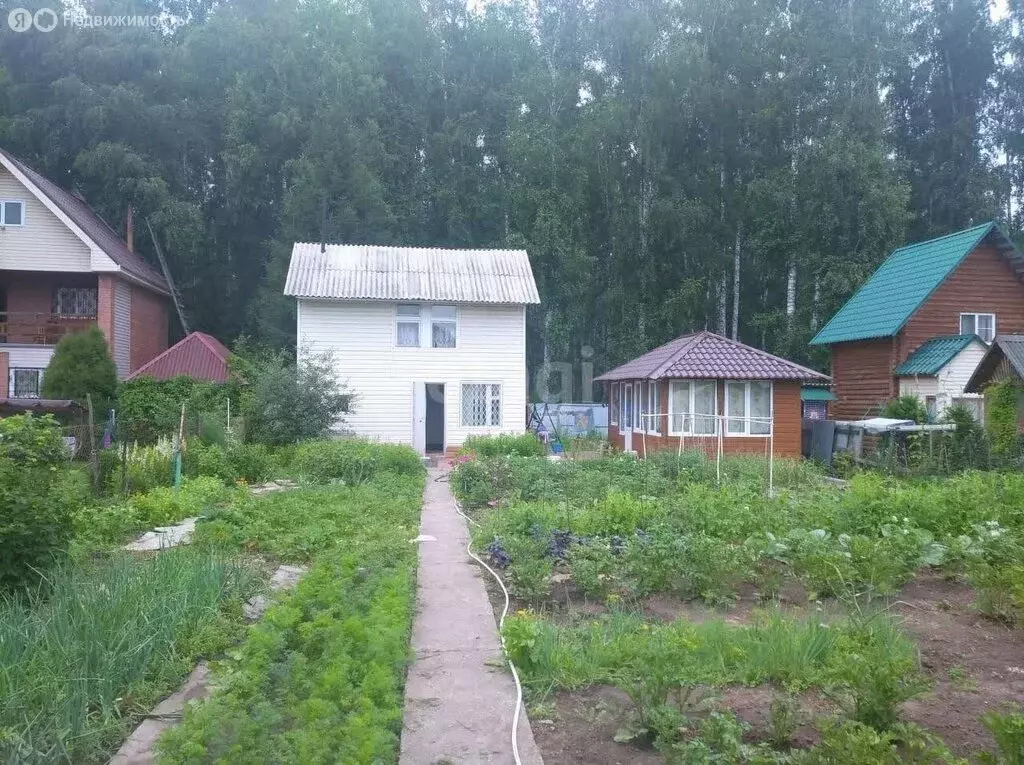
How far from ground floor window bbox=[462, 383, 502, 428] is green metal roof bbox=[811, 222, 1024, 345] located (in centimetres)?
1093

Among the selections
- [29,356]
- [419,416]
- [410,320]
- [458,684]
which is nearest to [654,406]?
[419,416]

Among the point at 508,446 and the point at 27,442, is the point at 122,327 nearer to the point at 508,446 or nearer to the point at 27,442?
the point at 508,446

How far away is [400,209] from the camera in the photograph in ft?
112

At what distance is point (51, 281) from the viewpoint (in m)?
29.0

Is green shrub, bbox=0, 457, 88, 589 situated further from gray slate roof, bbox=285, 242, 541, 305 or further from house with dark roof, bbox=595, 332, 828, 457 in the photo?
gray slate roof, bbox=285, 242, 541, 305

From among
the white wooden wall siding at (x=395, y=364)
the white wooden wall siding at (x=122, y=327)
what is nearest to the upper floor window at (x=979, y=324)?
the white wooden wall siding at (x=395, y=364)

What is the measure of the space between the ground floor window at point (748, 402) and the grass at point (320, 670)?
14789 millimetres

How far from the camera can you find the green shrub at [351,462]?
49.3ft

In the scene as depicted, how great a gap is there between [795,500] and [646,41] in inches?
1111

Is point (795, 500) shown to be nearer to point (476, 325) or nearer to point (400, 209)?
point (476, 325)

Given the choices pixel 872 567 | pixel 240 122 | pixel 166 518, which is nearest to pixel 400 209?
pixel 240 122

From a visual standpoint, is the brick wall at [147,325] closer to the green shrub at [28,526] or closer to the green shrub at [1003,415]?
the green shrub at [28,526]

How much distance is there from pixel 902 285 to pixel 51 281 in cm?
2807

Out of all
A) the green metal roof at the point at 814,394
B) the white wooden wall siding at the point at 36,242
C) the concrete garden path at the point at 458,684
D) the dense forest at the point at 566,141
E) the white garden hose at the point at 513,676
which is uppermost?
the dense forest at the point at 566,141
